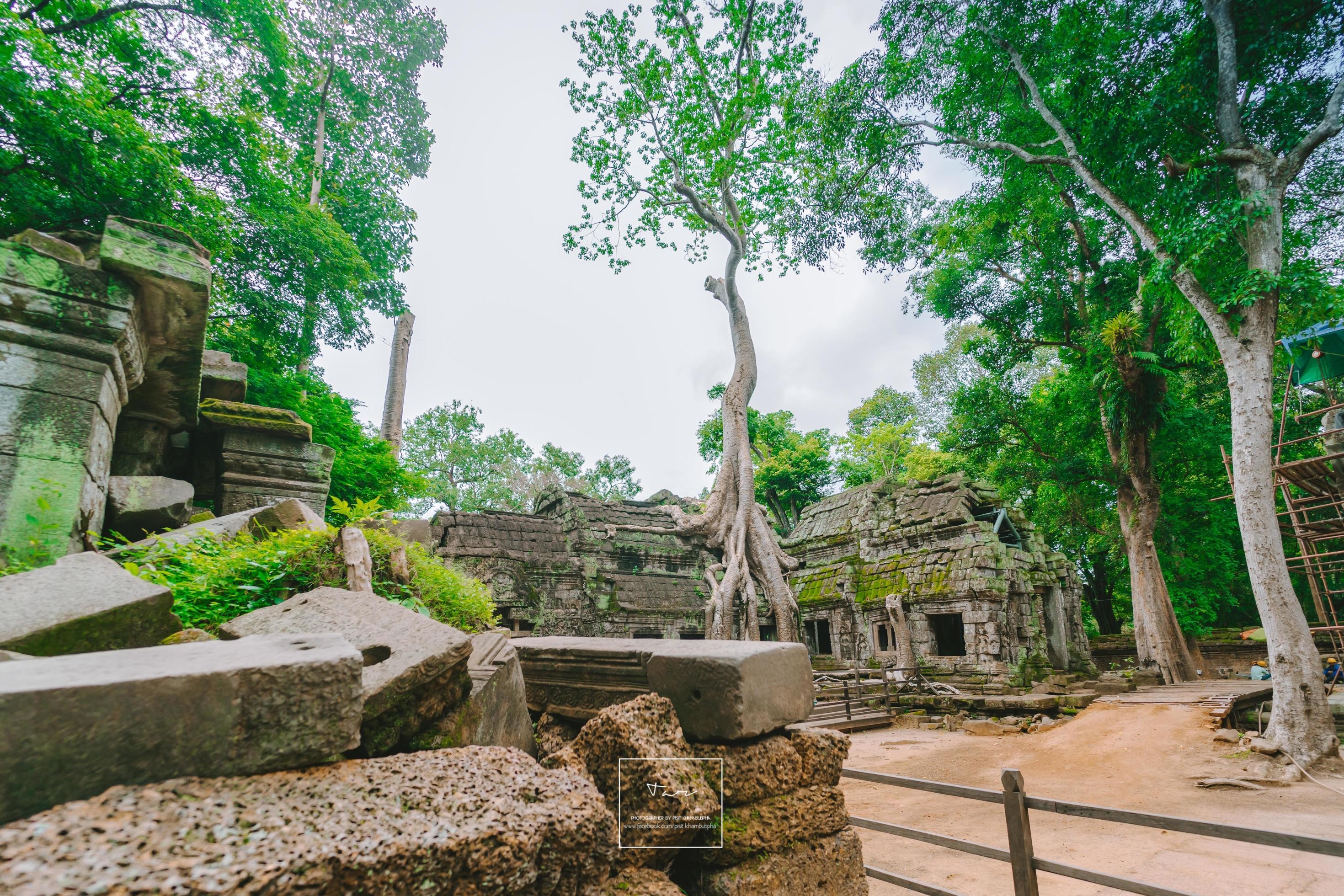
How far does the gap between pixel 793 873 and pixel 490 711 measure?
4.05 ft

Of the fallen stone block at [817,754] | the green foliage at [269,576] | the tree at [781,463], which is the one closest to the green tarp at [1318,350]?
the fallen stone block at [817,754]

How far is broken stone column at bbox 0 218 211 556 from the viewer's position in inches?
123

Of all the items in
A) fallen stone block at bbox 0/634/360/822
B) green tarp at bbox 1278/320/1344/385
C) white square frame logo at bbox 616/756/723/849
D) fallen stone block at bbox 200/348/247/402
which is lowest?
white square frame logo at bbox 616/756/723/849

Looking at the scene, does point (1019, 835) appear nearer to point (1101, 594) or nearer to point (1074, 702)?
point (1074, 702)

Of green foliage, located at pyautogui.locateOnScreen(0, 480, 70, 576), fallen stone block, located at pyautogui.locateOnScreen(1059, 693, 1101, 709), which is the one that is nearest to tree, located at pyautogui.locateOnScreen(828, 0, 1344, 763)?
fallen stone block, located at pyautogui.locateOnScreen(1059, 693, 1101, 709)

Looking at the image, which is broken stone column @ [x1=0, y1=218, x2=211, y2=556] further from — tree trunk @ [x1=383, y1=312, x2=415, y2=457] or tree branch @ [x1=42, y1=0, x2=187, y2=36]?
tree trunk @ [x1=383, y1=312, x2=415, y2=457]

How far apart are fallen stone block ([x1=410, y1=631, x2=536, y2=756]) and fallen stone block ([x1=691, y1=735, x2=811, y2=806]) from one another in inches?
28.7

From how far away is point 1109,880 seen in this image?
7.31 feet

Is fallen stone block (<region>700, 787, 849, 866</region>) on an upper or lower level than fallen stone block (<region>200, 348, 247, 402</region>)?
lower

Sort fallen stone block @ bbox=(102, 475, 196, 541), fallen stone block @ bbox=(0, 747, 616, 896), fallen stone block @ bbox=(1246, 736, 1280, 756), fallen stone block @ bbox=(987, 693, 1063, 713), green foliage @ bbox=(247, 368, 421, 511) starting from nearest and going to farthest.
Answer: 1. fallen stone block @ bbox=(0, 747, 616, 896)
2. fallen stone block @ bbox=(102, 475, 196, 541)
3. fallen stone block @ bbox=(1246, 736, 1280, 756)
4. green foliage @ bbox=(247, 368, 421, 511)
5. fallen stone block @ bbox=(987, 693, 1063, 713)

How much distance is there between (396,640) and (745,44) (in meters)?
13.6

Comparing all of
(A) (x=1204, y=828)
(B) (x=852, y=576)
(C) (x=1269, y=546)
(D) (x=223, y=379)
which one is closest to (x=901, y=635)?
(B) (x=852, y=576)

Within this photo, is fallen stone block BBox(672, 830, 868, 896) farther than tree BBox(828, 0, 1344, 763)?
No

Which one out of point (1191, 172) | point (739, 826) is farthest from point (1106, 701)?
point (739, 826)
